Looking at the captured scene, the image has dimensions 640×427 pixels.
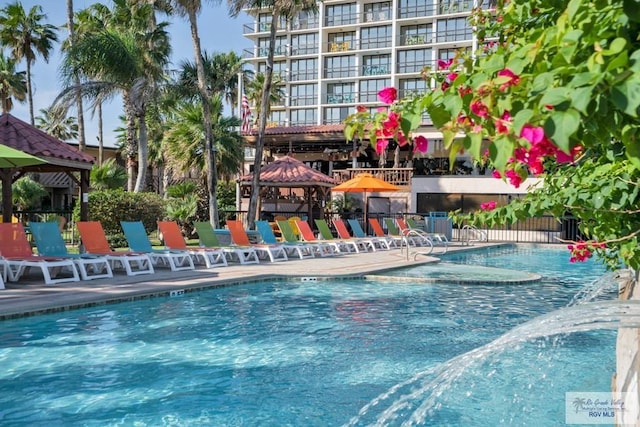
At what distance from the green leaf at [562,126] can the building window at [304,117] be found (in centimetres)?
5502

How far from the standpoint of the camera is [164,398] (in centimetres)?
536

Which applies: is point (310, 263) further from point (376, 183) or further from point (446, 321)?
point (376, 183)

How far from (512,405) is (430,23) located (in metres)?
49.9

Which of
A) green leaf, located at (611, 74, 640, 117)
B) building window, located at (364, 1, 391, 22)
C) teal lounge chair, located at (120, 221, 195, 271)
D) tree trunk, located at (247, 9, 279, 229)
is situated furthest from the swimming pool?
building window, located at (364, 1, 391, 22)

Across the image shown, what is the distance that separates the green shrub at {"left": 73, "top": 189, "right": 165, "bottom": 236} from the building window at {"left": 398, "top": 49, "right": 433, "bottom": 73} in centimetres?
3489

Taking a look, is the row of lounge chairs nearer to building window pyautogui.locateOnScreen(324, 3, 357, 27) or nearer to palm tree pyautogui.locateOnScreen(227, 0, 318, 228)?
palm tree pyautogui.locateOnScreen(227, 0, 318, 228)

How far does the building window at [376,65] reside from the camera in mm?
52719

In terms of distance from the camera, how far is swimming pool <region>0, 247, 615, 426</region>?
16.7 feet

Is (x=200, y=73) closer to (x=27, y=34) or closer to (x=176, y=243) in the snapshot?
(x=176, y=243)

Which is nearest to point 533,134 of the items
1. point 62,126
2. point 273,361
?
point 273,361

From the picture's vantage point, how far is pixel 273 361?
260 inches

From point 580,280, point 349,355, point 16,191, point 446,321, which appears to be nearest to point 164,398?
point 349,355

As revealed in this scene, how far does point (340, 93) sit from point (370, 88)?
3.06m

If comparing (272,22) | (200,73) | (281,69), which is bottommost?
(200,73)
